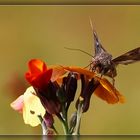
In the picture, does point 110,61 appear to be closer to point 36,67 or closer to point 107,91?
point 107,91

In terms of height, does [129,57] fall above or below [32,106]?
above

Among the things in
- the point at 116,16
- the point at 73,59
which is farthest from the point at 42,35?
the point at 116,16

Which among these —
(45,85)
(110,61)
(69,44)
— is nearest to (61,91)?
(45,85)

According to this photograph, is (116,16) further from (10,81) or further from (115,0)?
(10,81)

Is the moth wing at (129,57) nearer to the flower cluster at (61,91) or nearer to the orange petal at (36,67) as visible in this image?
the flower cluster at (61,91)

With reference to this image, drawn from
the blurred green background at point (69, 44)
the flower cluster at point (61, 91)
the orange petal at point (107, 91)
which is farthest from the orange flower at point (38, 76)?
the blurred green background at point (69, 44)

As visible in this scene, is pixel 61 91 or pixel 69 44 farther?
pixel 69 44

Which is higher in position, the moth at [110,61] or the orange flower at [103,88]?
the moth at [110,61]
